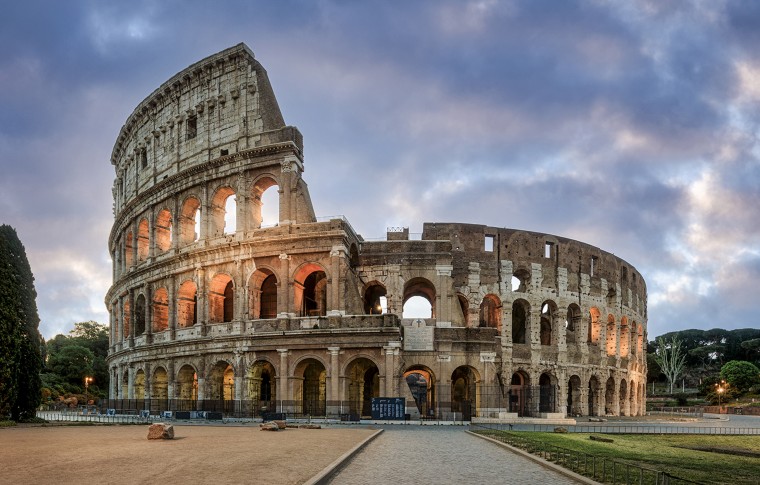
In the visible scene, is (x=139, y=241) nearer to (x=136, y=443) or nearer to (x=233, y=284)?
(x=233, y=284)

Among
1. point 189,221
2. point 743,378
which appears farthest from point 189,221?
point 743,378

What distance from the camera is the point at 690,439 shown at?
81.5ft

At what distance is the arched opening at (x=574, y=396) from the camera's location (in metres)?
45.1

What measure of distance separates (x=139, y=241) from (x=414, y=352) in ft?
71.4

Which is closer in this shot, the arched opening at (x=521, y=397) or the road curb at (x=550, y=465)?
the road curb at (x=550, y=465)

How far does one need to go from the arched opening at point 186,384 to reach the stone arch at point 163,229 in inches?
330

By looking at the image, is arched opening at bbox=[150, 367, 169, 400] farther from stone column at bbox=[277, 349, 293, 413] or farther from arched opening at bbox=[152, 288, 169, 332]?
stone column at bbox=[277, 349, 293, 413]

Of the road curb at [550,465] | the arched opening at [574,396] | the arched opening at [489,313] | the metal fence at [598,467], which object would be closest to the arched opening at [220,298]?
the arched opening at [489,313]

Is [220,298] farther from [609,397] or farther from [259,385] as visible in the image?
[609,397]

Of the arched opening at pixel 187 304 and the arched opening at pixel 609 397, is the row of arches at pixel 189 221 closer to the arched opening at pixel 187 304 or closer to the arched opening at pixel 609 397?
the arched opening at pixel 187 304

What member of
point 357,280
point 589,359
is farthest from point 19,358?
point 589,359

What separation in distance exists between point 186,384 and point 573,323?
27476mm

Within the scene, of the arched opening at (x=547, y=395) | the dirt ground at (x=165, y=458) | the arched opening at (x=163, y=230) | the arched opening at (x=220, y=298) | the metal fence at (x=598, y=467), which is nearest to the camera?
the metal fence at (x=598, y=467)

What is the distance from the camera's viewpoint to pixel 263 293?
39188 mm
